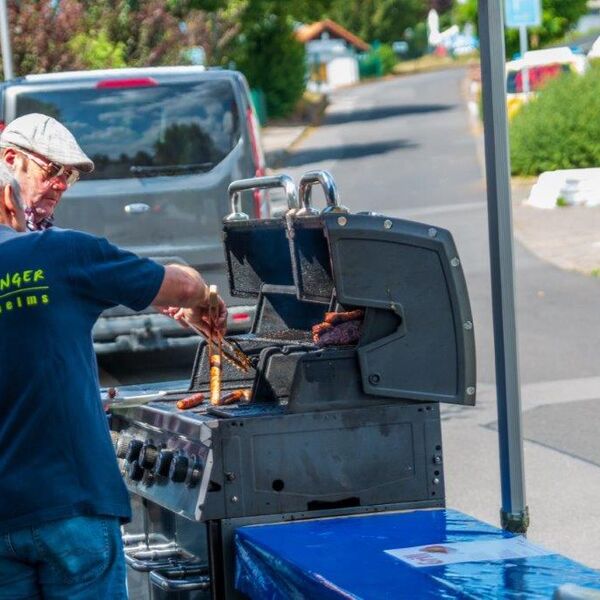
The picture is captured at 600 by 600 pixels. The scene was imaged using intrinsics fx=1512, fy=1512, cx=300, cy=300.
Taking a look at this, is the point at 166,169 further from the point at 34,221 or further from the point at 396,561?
the point at 396,561

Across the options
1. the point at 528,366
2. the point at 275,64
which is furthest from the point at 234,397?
the point at 275,64

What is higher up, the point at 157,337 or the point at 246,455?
the point at 246,455

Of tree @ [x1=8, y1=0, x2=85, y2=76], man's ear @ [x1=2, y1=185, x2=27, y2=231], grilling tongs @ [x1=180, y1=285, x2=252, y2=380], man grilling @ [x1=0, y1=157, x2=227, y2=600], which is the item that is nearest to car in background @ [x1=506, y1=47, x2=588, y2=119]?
tree @ [x1=8, y1=0, x2=85, y2=76]

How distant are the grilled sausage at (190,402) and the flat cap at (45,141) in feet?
2.95

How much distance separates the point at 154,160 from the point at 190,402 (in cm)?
602

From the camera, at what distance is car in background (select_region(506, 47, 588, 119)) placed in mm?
29094

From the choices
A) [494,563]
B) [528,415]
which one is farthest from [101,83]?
[494,563]

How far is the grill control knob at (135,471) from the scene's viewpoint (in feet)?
15.5

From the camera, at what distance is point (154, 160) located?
34.5ft

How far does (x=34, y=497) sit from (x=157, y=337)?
7.13 m

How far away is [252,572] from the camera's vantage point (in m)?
3.97

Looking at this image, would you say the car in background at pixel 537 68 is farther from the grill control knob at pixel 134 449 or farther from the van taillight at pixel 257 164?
the grill control knob at pixel 134 449

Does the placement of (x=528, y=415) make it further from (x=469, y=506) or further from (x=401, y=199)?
(x=401, y=199)

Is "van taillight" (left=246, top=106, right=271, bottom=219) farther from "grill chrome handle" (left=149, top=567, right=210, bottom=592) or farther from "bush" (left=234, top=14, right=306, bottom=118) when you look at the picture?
"bush" (left=234, top=14, right=306, bottom=118)
